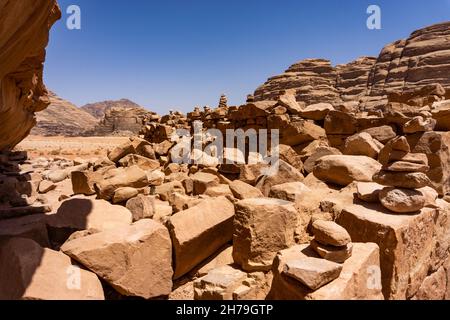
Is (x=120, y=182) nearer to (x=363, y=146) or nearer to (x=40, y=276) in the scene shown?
(x=40, y=276)

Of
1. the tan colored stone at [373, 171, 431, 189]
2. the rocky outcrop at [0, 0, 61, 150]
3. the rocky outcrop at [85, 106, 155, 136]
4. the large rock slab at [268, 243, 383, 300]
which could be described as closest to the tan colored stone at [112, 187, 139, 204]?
the rocky outcrop at [0, 0, 61, 150]

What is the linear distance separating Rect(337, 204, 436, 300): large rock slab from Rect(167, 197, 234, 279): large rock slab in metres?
1.19

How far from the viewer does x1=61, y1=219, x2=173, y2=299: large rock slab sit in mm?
2459

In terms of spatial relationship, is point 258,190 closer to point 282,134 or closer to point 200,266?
point 200,266

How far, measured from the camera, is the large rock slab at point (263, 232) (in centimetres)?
265

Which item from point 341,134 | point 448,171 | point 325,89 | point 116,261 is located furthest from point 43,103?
point 325,89

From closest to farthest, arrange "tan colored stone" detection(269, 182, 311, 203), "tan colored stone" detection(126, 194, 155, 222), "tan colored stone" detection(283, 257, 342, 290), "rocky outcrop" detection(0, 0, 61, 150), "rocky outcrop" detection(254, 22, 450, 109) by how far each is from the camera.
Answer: "tan colored stone" detection(283, 257, 342, 290) < "rocky outcrop" detection(0, 0, 61, 150) < "tan colored stone" detection(269, 182, 311, 203) < "tan colored stone" detection(126, 194, 155, 222) < "rocky outcrop" detection(254, 22, 450, 109)

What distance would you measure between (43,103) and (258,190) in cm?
389

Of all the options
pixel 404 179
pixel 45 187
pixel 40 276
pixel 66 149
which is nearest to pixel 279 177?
pixel 404 179

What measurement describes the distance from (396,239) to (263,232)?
110cm

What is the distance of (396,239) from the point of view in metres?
2.44

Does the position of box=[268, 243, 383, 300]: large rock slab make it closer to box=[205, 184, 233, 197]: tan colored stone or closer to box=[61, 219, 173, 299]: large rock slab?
box=[61, 219, 173, 299]: large rock slab

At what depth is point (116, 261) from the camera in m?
2.49

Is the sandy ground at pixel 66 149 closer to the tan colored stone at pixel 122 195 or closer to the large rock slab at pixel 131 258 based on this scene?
the tan colored stone at pixel 122 195
